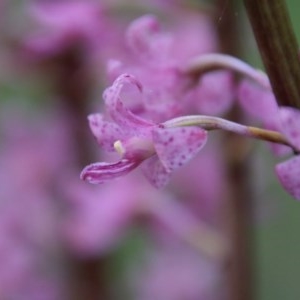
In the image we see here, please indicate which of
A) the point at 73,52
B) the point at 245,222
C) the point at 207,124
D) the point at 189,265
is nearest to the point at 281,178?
the point at 207,124

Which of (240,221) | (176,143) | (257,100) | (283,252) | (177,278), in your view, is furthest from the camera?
(283,252)

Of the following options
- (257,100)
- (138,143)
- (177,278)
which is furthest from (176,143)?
(177,278)

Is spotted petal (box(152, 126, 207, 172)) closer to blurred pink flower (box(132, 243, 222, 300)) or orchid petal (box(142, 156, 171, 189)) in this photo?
orchid petal (box(142, 156, 171, 189))

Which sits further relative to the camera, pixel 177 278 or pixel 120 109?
pixel 177 278

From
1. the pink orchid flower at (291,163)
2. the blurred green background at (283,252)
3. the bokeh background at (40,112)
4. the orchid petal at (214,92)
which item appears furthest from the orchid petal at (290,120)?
the blurred green background at (283,252)

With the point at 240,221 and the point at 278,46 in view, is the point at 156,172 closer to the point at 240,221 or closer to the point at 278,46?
the point at 278,46

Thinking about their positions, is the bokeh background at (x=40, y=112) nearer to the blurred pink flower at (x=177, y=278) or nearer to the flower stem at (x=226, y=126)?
the blurred pink flower at (x=177, y=278)
